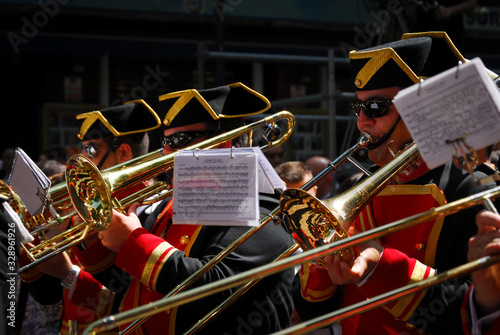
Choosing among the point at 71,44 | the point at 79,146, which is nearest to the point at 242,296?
the point at 79,146

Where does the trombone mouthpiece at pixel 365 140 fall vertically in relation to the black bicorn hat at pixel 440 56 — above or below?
below

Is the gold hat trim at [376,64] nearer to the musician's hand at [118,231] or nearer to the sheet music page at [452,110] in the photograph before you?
the sheet music page at [452,110]

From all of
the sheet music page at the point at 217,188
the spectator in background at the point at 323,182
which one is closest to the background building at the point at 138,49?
the spectator in background at the point at 323,182

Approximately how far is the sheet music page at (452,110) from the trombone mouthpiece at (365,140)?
2.09 ft

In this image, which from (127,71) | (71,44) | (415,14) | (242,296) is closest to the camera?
(242,296)

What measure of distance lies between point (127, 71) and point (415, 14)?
5463 millimetres

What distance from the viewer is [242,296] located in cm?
302

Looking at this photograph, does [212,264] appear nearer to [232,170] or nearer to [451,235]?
[232,170]

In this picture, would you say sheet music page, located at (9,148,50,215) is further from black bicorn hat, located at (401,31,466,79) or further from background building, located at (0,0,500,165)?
background building, located at (0,0,500,165)

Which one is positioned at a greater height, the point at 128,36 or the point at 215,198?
the point at 128,36

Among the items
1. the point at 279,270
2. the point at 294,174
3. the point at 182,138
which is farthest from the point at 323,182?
the point at 279,270

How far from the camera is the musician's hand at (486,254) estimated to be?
1.89 meters

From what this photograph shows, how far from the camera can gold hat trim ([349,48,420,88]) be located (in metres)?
2.55

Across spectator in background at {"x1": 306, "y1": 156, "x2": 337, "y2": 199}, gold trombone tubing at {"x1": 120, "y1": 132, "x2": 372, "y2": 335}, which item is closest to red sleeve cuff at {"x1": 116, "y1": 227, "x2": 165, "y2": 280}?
gold trombone tubing at {"x1": 120, "y1": 132, "x2": 372, "y2": 335}
